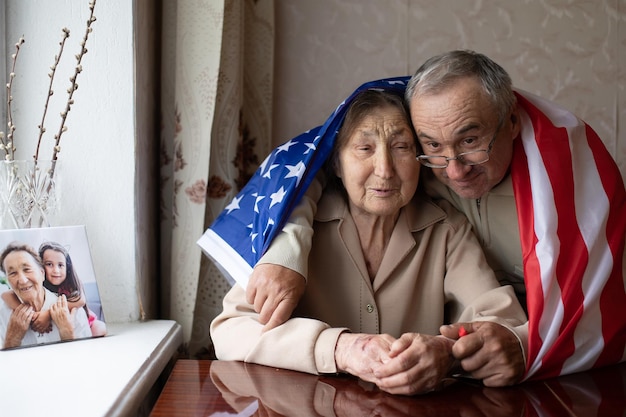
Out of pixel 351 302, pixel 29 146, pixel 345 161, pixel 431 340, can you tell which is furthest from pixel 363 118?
pixel 29 146

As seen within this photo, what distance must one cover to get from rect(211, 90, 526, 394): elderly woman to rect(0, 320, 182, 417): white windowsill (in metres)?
0.17

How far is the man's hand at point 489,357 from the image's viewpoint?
4.40 ft

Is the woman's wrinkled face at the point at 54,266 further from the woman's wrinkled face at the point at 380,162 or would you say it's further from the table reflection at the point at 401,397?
the woman's wrinkled face at the point at 380,162

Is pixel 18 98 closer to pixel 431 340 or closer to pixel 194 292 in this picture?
pixel 194 292

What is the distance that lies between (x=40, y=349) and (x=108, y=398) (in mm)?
350

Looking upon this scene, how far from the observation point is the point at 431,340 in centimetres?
133

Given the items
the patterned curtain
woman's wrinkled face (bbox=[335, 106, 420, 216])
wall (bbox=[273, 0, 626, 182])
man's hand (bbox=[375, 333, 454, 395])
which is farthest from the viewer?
wall (bbox=[273, 0, 626, 182])

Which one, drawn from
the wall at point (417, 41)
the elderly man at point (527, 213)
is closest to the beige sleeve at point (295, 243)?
the elderly man at point (527, 213)

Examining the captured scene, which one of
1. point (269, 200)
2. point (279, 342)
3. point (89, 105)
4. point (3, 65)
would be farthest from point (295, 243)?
point (3, 65)

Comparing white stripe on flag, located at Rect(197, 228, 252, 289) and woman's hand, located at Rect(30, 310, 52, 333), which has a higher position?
white stripe on flag, located at Rect(197, 228, 252, 289)

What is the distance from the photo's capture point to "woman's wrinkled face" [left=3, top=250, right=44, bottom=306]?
1457 mm

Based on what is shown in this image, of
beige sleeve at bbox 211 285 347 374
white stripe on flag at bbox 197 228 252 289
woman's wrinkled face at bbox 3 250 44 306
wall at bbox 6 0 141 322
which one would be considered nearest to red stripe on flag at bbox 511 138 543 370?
beige sleeve at bbox 211 285 347 374

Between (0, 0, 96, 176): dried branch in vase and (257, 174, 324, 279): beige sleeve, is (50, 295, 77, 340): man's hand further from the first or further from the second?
(257, 174, 324, 279): beige sleeve

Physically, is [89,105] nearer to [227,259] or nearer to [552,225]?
[227,259]
